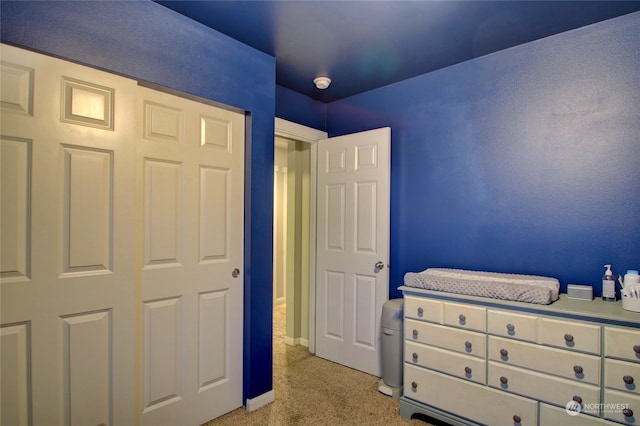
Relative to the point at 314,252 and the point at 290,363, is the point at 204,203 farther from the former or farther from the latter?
the point at 290,363

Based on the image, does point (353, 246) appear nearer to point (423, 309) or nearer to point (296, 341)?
point (423, 309)

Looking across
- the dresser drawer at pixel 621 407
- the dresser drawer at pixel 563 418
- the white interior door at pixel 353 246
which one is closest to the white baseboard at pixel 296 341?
the white interior door at pixel 353 246

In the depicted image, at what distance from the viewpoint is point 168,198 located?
1981 mm

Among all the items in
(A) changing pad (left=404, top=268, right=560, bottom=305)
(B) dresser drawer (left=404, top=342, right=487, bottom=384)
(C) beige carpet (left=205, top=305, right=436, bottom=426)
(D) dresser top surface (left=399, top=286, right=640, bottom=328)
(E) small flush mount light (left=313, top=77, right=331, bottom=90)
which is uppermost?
(E) small flush mount light (left=313, top=77, right=331, bottom=90)

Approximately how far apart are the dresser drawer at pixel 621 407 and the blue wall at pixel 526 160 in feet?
2.24

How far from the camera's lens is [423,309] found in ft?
7.16

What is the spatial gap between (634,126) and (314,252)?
2.46 metres

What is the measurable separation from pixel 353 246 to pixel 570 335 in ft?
5.38

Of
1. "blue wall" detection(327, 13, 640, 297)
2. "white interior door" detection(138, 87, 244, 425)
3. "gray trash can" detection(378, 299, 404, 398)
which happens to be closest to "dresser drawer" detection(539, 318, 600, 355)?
"blue wall" detection(327, 13, 640, 297)

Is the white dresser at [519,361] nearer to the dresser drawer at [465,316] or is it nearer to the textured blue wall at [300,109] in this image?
the dresser drawer at [465,316]

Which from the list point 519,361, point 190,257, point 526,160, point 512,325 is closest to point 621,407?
point 519,361

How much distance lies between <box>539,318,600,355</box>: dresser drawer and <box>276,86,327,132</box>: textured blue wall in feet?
7.97

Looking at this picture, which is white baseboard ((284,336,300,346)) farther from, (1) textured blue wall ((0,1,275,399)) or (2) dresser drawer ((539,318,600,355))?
(2) dresser drawer ((539,318,600,355))

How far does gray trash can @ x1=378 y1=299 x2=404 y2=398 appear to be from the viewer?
248 cm
